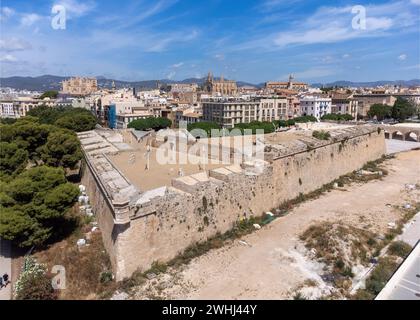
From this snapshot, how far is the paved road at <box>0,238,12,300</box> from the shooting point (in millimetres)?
10711

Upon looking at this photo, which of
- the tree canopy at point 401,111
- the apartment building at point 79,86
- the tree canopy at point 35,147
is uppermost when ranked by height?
the apartment building at point 79,86

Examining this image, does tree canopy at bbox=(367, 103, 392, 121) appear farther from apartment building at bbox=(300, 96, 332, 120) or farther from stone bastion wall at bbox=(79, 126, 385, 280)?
stone bastion wall at bbox=(79, 126, 385, 280)

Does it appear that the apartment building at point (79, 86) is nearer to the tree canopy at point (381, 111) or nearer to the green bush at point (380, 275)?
the tree canopy at point (381, 111)

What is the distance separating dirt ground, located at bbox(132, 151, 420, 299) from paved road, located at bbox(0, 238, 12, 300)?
14.7 ft

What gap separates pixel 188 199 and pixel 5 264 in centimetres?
748

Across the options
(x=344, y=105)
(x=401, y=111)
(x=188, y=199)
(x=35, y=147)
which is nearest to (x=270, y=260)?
(x=188, y=199)

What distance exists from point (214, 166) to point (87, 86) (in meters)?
145

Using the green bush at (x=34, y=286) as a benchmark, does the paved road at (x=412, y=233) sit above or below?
below

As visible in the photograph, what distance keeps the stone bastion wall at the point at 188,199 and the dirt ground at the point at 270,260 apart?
102 centimetres

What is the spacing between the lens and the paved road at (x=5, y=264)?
35.1 ft

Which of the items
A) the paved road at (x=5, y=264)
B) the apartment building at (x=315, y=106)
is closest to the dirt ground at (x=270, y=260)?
the paved road at (x=5, y=264)

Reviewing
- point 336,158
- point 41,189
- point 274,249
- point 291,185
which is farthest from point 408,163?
point 41,189

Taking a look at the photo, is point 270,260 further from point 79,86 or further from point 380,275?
point 79,86
